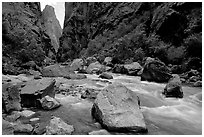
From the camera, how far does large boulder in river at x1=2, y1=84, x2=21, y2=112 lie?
6335 mm

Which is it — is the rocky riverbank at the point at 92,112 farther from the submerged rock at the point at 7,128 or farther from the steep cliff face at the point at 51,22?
the steep cliff face at the point at 51,22

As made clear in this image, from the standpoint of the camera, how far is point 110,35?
32.8 meters

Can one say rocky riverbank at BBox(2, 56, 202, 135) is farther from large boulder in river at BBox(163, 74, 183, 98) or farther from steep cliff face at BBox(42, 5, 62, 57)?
steep cliff face at BBox(42, 5, 62, 57)

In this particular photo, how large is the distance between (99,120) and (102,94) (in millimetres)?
891

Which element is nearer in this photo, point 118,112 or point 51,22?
point 118,112

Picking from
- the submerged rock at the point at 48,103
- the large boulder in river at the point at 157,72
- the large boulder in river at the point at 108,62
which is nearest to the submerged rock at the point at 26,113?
the submerged rock at the point at 48,103

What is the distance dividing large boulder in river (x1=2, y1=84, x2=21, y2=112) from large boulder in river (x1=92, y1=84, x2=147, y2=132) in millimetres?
2502

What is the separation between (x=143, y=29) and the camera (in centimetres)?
2553

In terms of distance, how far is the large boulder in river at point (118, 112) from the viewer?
16.7 feet

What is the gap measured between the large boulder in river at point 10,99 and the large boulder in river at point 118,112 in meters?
2.50

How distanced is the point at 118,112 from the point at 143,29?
70.4ft

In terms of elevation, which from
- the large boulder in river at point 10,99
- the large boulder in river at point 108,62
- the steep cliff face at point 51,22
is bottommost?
the large boulder in river at point 108,62

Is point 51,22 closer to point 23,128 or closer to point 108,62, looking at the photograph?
point 108,62

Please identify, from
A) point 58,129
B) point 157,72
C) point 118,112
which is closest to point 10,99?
point 58,129
